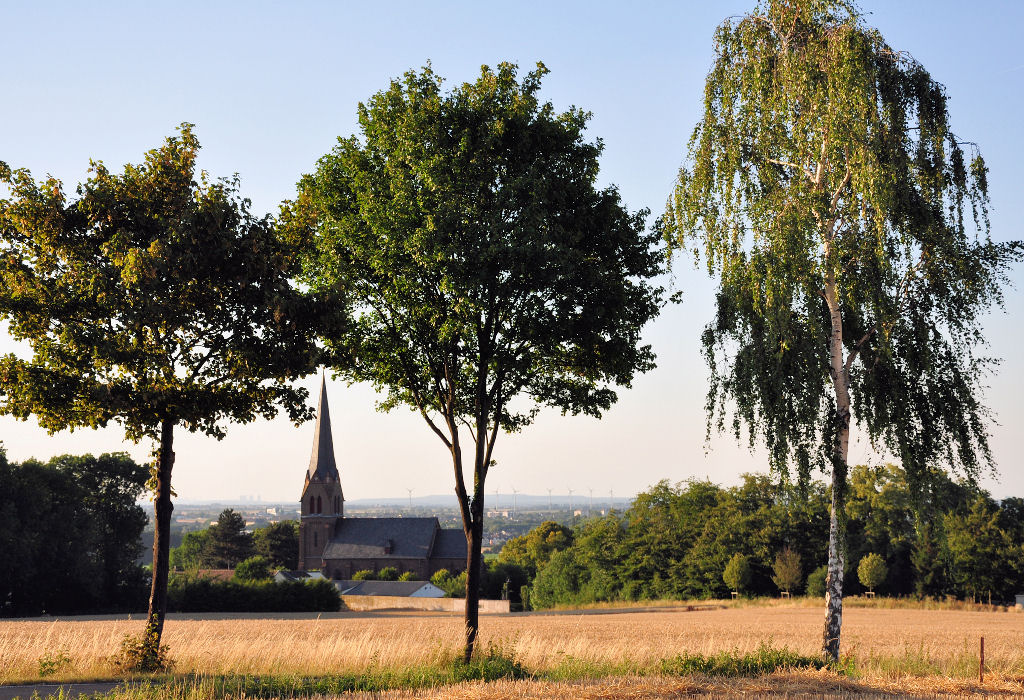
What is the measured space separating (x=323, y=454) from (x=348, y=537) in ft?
45.9

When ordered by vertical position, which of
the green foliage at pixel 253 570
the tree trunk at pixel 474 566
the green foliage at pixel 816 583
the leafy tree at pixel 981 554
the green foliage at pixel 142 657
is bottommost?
the green foliage at pixel 253 570

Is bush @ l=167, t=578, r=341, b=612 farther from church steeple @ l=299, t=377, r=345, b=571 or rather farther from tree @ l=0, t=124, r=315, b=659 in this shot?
church steeple @ l=299, t=377, r=345, b=571

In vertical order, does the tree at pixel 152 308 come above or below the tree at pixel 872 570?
above

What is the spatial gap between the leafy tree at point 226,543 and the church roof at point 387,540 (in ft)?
44.0

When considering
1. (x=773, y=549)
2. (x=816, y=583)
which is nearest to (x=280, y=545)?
(x=773, y=549)

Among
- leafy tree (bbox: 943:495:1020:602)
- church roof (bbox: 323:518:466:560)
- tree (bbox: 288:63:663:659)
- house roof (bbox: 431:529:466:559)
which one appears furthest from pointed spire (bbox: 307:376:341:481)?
tree (bbox: 288:63:663:659)

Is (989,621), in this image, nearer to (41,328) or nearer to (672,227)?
(672,227)

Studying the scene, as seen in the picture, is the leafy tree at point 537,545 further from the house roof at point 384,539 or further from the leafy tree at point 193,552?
the leafy tree at point 193,552

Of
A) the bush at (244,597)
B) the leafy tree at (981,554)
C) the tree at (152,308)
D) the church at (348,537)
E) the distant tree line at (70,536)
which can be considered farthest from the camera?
the church at (348,537)

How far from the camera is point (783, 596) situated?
192ft

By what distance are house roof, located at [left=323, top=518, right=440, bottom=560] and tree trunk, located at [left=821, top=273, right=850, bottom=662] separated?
110 meters

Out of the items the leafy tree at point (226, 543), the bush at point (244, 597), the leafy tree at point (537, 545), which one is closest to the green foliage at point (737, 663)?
the bush at point (244, 597)

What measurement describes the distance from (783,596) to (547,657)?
154ft

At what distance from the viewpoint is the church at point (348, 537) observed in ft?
411
